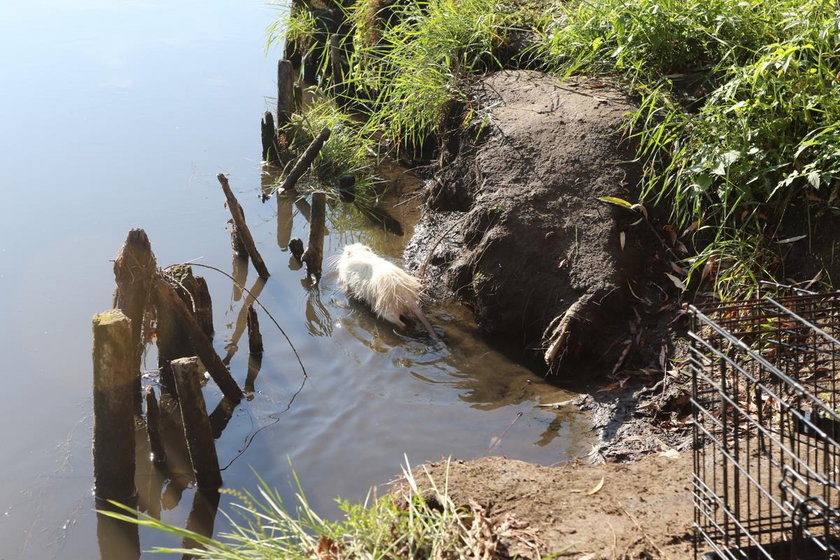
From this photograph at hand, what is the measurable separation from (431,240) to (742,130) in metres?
3.09

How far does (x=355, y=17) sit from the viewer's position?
9.59 meters

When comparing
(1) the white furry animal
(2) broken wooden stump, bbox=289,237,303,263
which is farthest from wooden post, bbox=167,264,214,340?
(2) broken wooden stump, bbox=289,237,303,263

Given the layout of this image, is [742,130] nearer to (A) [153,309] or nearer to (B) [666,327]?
(B) [666,327]

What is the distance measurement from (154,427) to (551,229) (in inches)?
119

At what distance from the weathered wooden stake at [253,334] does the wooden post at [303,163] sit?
3.01m

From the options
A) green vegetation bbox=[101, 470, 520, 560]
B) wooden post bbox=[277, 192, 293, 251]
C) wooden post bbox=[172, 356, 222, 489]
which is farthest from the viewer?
wooden post bbox=[277, 192, 293, 251]

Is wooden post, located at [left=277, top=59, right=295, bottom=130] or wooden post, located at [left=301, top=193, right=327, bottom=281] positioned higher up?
wooden post, located at [left=277, top=59, right=295, bottom=130]

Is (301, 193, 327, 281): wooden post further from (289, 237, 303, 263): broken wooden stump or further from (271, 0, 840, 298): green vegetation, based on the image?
(271, 0, 840, 298): green vegetation

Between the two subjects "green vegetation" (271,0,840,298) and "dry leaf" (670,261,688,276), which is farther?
"dry leaf" (670,261,688,276)

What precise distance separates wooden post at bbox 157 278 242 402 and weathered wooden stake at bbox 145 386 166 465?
44cm

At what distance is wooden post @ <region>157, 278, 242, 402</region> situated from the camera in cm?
494

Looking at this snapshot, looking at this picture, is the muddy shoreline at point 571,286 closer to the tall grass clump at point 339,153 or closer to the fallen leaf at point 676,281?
the fallen leaf at point 676,281

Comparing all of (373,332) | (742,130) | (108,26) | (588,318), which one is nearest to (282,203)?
(373,332)

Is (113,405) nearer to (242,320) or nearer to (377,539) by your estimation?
(377,539)
